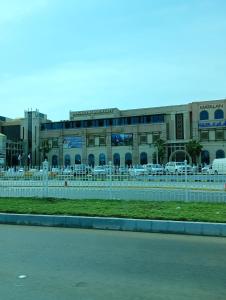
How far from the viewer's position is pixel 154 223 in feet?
32.3

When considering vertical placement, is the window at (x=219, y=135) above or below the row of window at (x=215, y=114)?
below

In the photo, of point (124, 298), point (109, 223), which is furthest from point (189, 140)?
point (124, 298)

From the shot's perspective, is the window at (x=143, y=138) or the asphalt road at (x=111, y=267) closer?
the asphalt road at (x=111, y=267)

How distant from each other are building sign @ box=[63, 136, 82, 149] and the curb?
91.1 m

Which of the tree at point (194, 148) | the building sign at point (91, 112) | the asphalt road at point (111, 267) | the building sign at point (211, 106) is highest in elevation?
the building sign at point (91, 112)

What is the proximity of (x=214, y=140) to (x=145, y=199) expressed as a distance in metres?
74.7

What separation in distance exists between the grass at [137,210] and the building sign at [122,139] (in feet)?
275

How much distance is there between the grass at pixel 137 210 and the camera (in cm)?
1053

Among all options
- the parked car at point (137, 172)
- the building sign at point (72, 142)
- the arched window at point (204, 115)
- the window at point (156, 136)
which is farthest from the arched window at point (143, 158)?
the parked car at point (137, 172)

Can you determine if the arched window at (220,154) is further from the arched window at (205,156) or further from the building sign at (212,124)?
the building sign at (212,124)

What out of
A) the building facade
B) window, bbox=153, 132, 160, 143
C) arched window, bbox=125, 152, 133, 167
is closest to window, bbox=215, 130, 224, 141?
the building facade

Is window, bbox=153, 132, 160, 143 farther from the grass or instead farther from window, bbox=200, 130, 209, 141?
the grass

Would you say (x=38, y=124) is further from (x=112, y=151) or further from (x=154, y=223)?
(x=154, y=223)

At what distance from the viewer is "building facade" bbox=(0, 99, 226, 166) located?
288 feet
